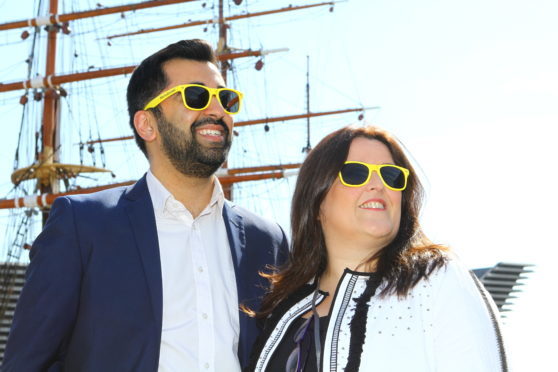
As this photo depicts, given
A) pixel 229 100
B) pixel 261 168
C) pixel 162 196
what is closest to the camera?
pixel 162 196

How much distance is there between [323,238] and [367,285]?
0.55 m

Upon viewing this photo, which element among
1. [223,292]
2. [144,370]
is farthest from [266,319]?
[144,370]

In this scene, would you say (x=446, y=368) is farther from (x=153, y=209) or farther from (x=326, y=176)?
(x=153, y=209)

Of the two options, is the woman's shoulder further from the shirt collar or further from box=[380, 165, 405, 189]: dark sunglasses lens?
the shirt collar

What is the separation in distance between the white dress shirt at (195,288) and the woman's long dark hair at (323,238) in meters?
0.25

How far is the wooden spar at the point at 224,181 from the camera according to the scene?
109 feet

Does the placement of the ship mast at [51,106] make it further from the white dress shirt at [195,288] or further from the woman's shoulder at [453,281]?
the woman's shoulder at [453,281]

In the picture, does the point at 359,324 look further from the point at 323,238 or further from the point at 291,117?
the point at 291,117

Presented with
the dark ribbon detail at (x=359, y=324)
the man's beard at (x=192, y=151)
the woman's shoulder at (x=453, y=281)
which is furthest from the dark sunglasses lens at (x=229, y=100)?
the woman's shoulder at (x=453, y=281)

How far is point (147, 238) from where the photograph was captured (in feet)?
13.4

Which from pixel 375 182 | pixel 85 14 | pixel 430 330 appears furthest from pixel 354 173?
pixel 85 14

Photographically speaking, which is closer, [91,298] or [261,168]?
[91,298]

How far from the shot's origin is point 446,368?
2932 mm

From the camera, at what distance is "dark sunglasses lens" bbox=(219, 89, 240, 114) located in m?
4.50
